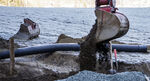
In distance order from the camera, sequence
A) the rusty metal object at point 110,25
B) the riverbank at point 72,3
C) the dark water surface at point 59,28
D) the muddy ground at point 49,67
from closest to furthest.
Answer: the rusty metal object at point 110,25 < the muddy ground at point 49,67 < the dark water surface at point 59,28 < the riverbank at point 72,3

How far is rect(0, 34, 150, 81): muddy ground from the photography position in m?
7.35

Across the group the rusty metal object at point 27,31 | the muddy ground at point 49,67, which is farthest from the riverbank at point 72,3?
the muddy ground at point 49,67

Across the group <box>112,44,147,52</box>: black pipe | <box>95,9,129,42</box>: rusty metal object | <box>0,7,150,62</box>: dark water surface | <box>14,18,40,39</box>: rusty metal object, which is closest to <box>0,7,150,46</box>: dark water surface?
<box>0,7,150,62</box>: dark water surface

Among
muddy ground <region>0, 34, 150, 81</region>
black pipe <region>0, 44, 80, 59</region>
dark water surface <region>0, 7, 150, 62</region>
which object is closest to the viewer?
muddy ground <region>0, 34, 150, 81</region>

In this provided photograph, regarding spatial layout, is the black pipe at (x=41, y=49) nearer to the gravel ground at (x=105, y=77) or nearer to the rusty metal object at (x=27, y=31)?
the gravel ground at (x=105, y=77)

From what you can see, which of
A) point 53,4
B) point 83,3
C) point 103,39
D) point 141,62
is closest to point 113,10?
point 103,39

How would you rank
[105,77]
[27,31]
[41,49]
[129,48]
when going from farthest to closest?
[27,31] < [129,48] < [41,49] < [105,77]

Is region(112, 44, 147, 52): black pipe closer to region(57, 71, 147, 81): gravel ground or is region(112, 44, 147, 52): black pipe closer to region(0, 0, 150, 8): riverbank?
region(57, 71, 147, 81): gravel ground

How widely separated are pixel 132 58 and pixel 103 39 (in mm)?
2966

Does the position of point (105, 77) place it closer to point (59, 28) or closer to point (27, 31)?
point (27, 31)

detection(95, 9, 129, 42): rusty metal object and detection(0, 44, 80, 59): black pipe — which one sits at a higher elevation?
detection(95, 9, 129, 42): rusty metal object

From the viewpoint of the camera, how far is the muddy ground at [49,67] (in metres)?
7.35

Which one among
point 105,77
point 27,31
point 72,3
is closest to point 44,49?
point 105,77

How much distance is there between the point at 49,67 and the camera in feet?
25.9
